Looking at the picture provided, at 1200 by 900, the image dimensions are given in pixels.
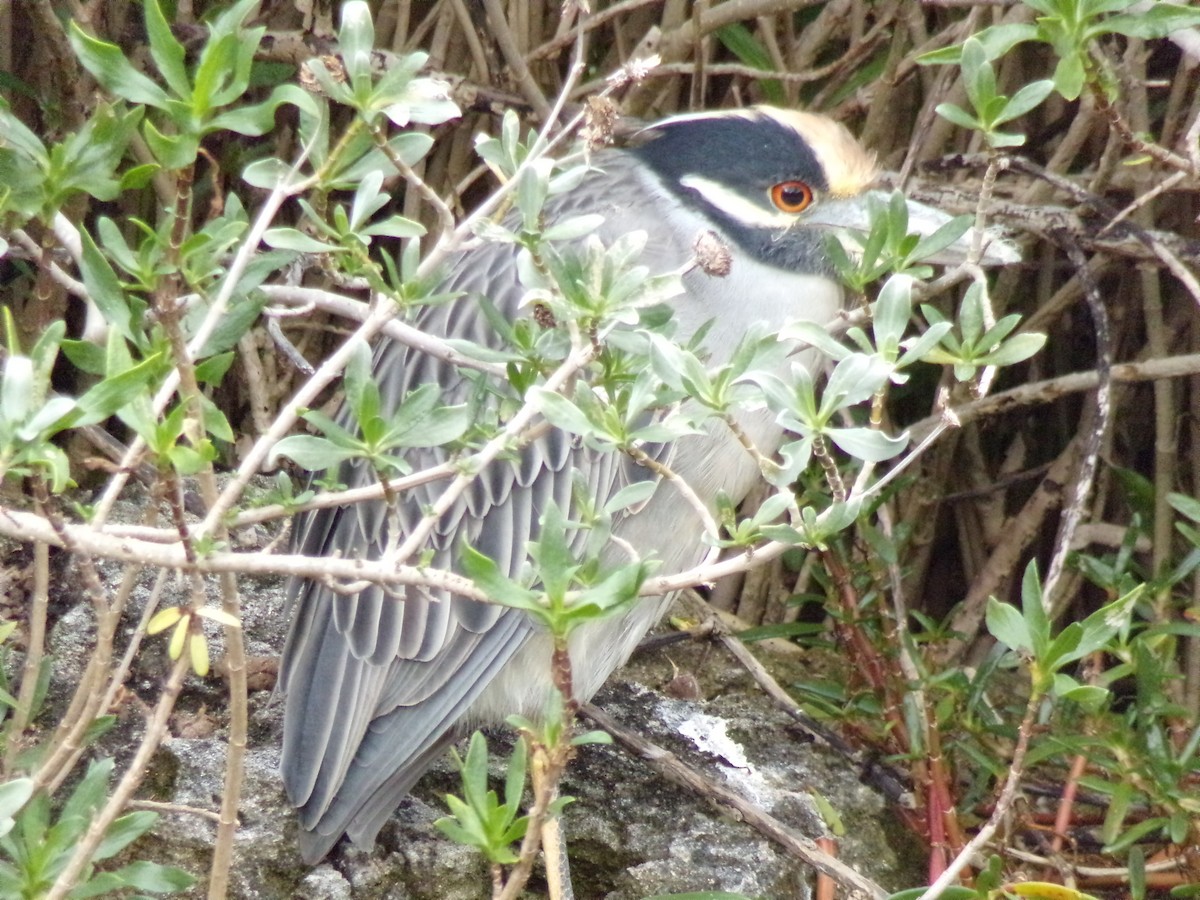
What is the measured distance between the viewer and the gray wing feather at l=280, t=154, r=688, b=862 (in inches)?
81.4

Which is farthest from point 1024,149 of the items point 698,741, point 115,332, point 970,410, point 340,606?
point 115,332

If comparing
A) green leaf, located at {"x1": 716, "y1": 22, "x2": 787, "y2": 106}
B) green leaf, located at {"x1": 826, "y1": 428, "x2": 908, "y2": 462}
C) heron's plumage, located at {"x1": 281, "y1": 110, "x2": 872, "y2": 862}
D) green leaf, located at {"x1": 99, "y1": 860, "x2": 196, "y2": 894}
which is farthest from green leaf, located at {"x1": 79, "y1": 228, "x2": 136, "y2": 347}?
green leaf, located at {"x1": 716, "y1": 22, "x2": 787, "y2": 106}

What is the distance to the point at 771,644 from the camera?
2.93 m

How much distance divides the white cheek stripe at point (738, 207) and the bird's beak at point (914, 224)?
42 millimetres

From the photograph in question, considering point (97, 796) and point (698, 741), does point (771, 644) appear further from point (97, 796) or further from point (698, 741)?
point (97, 796)

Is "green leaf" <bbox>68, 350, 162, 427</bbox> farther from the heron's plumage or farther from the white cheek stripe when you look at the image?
the white cheek stripe

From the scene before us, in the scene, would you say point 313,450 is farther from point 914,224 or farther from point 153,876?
point 914,224

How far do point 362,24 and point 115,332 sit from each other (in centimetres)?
34

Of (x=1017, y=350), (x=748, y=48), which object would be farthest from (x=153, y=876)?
(x=748, y=48)

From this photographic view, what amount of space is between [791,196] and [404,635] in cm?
90

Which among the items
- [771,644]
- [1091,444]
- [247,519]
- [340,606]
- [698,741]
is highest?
[247,519]

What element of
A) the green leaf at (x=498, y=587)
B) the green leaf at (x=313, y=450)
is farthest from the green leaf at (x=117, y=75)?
the green leaf at (x=498, y=587)

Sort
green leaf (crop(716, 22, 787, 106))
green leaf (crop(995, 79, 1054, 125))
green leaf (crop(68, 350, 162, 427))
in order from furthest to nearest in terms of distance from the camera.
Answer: green leaf (crop(716, 22, 787, 106))
green leaf (crop(995, 79, 1054, 125))
green leaf (crop(68, 350, 162, 427))

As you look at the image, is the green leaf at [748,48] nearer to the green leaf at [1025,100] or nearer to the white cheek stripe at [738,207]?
the white cheek stripe at [738,207]
